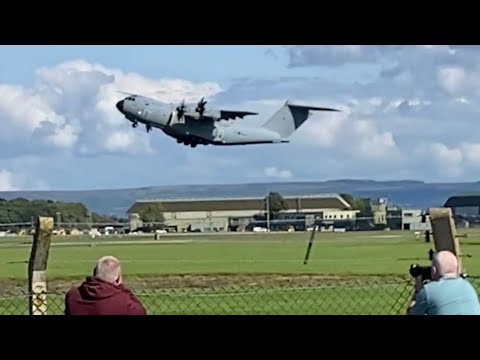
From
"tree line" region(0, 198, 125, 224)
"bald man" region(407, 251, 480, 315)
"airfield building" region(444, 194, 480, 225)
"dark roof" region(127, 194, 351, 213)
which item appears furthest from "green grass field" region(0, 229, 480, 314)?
"bald man" region(407, 251, 480, 315)

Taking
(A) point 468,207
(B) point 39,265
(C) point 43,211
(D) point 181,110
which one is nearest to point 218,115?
(D) point 181,110

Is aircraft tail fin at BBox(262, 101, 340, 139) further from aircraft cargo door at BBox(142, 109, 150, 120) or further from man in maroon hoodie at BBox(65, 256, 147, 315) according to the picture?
man in maroon hoodie at BBox(65, 256, 147, 315)

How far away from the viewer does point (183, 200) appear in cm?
3909

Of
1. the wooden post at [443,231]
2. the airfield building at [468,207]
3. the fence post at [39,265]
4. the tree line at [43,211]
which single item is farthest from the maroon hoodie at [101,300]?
the tree line at [43,211]

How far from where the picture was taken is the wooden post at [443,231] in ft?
14.7

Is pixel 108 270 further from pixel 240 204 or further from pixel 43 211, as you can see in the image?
pixel 240 204

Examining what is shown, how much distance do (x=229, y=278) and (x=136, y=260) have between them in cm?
775

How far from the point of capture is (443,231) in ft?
14.8

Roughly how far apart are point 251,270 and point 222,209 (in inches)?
939

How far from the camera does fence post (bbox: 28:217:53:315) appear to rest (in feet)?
15.6

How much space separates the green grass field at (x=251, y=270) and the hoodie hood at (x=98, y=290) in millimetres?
2175
